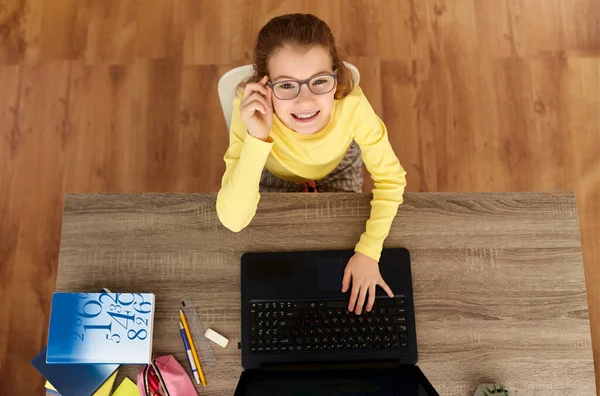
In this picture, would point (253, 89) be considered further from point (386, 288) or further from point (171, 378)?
point (171, 378)

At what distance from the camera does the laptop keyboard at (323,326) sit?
0.96 meters

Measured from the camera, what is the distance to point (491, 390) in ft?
2.99

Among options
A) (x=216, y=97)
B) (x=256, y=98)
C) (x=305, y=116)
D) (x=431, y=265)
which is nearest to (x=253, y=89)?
(x=256, y=98)

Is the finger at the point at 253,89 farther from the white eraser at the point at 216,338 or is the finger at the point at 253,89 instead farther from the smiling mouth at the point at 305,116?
the white eraser at the point at 216,338

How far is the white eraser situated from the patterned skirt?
45 centimetres

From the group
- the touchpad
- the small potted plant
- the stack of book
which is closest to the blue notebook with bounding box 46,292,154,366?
the stack of book

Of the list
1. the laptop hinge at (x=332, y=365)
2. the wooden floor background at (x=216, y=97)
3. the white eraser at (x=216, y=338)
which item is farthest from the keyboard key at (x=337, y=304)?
the wooden floor background at (x=216, y=97)

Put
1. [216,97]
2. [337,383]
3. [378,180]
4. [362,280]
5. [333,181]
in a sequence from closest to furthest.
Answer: [337,383] → [362,280] → [378,180] → [333,181] → [216,97]

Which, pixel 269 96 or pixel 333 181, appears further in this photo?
pixel 333 181

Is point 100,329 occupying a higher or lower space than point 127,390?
higher

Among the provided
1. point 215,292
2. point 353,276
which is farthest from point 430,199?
point 215,292

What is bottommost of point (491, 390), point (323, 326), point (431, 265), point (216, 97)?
point (491, 390)

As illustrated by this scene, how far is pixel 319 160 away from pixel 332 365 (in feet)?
1.55

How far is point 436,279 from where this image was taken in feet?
3.29
